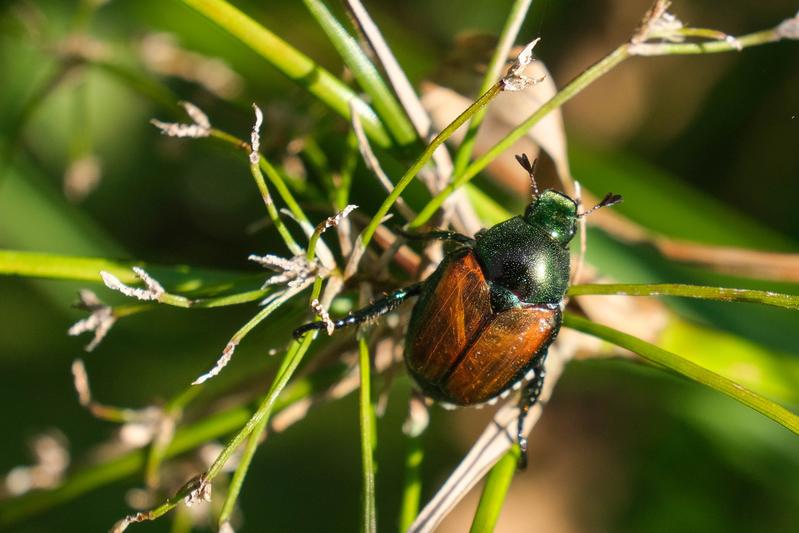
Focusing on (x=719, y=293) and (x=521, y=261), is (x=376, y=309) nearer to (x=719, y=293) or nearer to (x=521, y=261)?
(x=521, y=261)

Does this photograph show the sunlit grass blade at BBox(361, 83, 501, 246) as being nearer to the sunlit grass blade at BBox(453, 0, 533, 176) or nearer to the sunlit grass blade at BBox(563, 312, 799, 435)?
the sunlit grass blade at BBox(453, 0, 533, 176)

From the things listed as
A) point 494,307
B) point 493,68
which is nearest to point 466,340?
point 494,307

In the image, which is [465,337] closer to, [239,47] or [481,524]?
[481,524]

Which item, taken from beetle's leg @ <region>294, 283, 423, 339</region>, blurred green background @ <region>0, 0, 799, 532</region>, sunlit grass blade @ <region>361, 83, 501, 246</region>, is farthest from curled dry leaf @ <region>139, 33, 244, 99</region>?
sunlit grass blade @ <region>361, 83, 501, 246</region>

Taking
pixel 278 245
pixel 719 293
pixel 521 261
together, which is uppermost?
pixel 719 293

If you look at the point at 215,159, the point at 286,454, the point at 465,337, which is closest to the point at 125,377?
the point at 286,454

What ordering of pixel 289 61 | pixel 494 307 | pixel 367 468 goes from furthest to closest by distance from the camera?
pixel 494 307, pixel 289 61, pixel 367 468

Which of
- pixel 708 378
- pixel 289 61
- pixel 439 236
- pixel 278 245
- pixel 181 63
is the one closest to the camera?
pixel 708 378

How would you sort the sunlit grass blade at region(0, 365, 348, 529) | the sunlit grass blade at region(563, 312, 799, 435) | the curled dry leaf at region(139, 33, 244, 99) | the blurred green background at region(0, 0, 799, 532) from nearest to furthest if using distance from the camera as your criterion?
the sunlit grass blade at region(563, 312, 799, 435) → the sunlit grass blade at region(0, 365, 348, 529) → the curled dry leaf at region(139, 33, 244, 99) → the blurred green background at region(0, 0, 799, 532)
